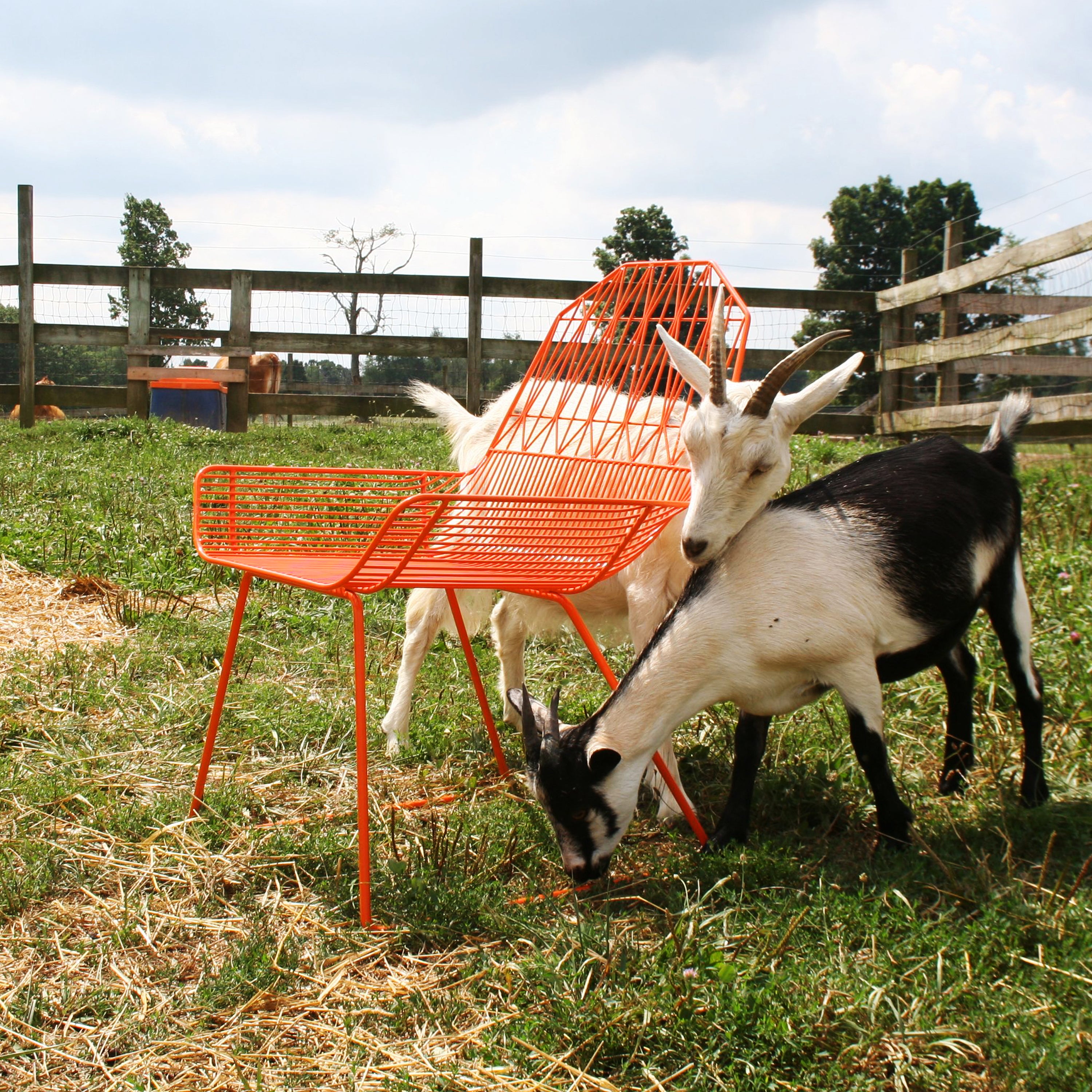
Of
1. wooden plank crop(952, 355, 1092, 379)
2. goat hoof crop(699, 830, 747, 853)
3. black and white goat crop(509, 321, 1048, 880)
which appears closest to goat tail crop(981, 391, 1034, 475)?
black and white goat crop(509, 321, 1048, 880)

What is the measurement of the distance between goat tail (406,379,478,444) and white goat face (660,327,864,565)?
1.69 m


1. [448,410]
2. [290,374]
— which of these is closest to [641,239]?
[290,374]

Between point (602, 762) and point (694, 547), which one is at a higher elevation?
point (694, 547)

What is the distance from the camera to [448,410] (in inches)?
170

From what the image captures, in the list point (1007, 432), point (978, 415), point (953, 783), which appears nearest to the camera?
point (953, 783)

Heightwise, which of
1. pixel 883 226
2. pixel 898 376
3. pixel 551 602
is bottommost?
pixel 551 602

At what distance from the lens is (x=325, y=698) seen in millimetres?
3789

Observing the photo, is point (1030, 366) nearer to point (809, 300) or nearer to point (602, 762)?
point (809, 300)

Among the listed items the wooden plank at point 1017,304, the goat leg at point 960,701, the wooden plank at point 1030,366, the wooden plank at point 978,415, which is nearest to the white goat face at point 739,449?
the goat leg at point 960,701

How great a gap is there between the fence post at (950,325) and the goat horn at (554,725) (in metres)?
7.50

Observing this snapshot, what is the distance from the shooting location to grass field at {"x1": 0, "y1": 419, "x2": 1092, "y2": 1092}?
5.96 ft

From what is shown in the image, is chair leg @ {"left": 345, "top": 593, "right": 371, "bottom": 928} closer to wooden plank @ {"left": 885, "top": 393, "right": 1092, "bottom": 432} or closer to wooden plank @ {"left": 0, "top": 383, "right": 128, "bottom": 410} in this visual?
wooden plank @ {"left": 885, "top": 393, "right": 1092, "bottom": 432}

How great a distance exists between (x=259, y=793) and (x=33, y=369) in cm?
918

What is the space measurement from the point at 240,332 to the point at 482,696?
8011mm
